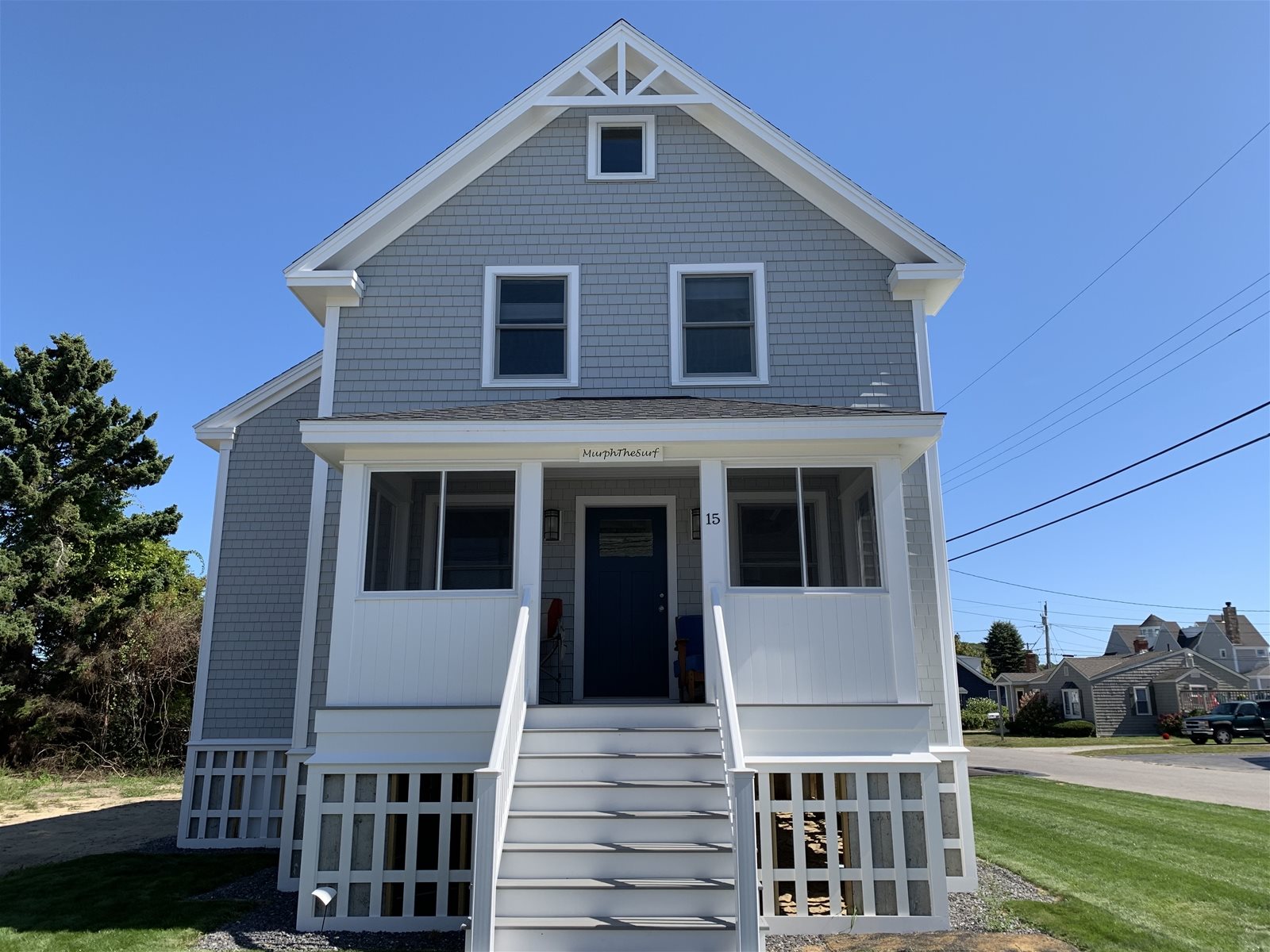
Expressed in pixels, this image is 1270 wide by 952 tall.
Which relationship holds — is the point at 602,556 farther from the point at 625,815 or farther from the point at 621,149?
the point at 621,149

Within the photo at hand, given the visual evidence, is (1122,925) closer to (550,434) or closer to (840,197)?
(550,434)

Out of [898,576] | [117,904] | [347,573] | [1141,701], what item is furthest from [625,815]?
[1141,701]

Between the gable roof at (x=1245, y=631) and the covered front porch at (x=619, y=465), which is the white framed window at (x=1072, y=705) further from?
the covered front porch at (x=619, y=465)

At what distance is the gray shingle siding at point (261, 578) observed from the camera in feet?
38.5

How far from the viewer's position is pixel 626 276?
32.4ft

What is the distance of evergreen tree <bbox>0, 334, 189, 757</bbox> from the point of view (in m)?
18.3

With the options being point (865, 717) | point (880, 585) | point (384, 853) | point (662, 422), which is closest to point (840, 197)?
point (662, 422)

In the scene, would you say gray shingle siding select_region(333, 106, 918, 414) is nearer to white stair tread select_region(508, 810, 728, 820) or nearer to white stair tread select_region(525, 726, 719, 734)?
white stair tread select_region(525, 726, 719, 734)

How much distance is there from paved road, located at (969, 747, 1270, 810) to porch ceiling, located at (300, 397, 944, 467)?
12.3 m

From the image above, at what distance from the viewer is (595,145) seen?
1021 centimetres

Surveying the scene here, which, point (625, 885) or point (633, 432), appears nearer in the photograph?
point (625, 885)

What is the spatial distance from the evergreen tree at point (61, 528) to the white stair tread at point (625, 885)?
1612cm

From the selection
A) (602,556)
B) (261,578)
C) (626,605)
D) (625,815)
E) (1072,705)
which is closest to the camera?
(625,815)

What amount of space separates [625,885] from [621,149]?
7779 mm
